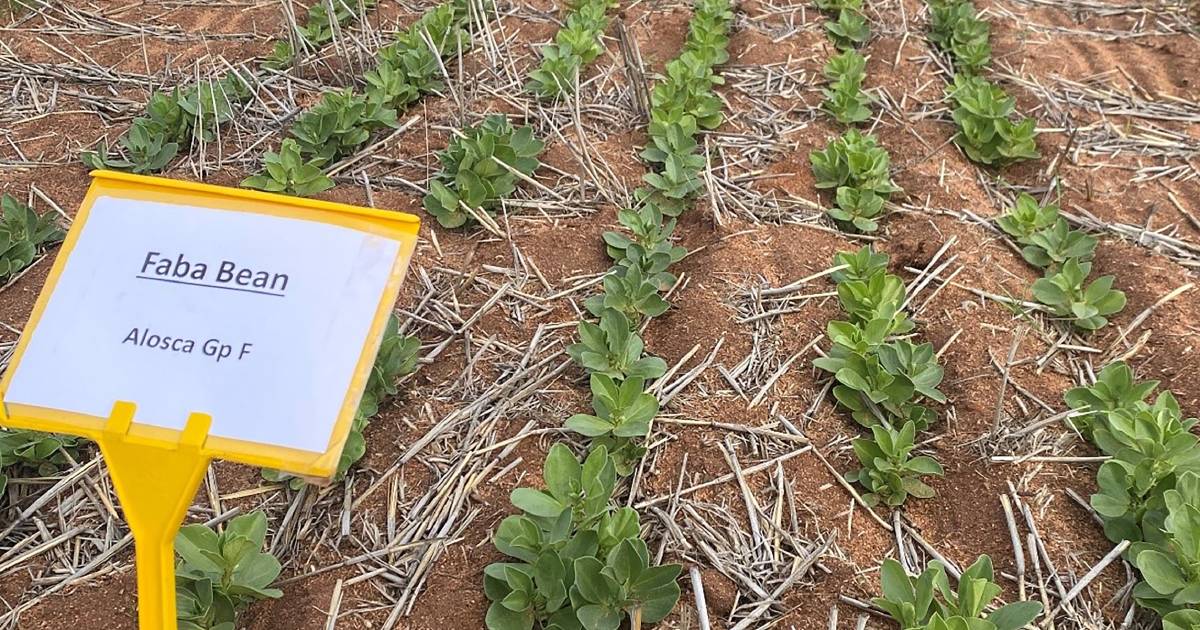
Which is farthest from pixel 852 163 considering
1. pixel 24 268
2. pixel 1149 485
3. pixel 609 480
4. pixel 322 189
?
pixel 24 268

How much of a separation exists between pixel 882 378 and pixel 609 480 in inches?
25.1

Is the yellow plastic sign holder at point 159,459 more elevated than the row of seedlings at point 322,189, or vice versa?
the yellow plastic sign holder at point 159,459

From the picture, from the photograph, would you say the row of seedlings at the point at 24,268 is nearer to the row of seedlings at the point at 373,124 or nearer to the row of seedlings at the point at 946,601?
the row of seedlings at the point at 373,124

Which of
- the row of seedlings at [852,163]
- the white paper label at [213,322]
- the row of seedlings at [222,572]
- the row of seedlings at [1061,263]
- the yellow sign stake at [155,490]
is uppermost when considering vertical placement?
the white paper label at [213,322]

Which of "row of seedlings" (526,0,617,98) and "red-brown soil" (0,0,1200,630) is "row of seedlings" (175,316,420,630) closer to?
"red-brown soil" (0,0,1200,630)

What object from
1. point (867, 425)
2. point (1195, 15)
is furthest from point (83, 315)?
point (1195, 15)

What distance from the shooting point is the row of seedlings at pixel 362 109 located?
2.35 metres

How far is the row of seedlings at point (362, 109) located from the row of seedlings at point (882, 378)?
1.37 m

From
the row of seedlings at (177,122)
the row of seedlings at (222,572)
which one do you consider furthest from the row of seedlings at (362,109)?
the row of seedlings at (222,572)

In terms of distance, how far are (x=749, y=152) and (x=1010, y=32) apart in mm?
1462

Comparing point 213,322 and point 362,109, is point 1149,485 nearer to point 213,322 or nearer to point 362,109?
point 213,322

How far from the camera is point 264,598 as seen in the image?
5.02ft

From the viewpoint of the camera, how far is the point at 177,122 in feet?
8.68

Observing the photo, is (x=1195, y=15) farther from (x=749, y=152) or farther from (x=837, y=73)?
(x=749, y=152)
